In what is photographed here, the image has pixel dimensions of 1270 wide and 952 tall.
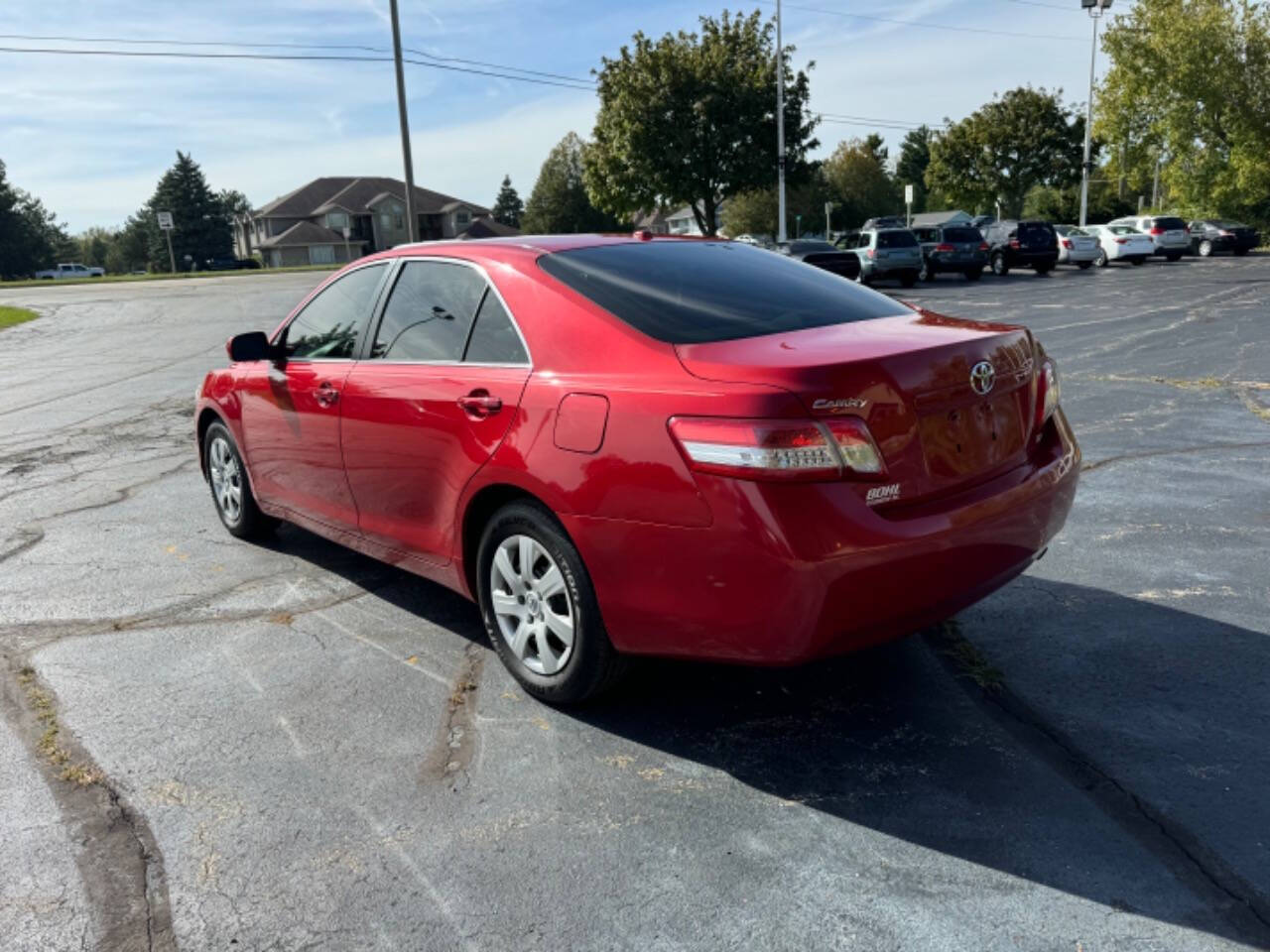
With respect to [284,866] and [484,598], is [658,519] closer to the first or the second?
[484,598]

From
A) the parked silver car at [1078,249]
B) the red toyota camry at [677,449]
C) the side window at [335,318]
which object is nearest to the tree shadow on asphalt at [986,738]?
the red toyota camry at [677,449]

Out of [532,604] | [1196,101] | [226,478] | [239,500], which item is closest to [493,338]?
[532,604]

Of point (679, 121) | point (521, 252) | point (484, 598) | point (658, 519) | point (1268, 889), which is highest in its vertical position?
point (679, 121)

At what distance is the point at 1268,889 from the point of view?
8.24ft

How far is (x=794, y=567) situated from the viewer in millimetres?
2836

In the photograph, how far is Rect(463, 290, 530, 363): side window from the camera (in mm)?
3691

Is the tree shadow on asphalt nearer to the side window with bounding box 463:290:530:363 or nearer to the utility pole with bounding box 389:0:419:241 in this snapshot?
the side window with bounding box 463:290:530:363

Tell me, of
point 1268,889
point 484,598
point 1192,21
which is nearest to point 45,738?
point 484,598

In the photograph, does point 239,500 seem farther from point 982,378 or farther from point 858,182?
point 858,182

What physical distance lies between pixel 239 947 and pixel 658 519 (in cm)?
153

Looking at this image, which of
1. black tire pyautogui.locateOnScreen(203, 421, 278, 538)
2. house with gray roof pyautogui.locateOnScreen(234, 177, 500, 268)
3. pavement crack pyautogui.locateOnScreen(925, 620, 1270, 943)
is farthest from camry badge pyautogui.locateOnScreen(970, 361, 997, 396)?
house with gray roof pyautogui.locateOnScreen(234, 177, 500, 268)

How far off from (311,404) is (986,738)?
3205 millimetres

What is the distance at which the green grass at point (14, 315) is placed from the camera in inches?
1069

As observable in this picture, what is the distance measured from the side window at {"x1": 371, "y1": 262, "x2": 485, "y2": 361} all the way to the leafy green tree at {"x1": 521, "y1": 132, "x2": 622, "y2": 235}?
264ft
